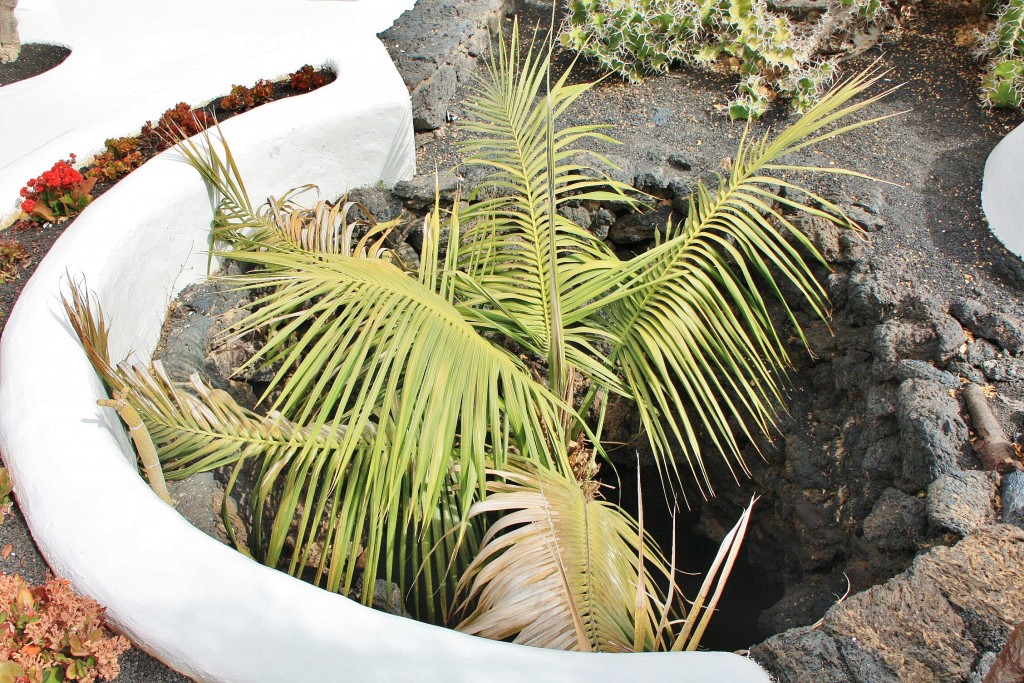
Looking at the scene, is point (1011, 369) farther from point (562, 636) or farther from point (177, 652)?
point (177, 652)

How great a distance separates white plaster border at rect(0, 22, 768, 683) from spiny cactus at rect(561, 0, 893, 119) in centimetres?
265

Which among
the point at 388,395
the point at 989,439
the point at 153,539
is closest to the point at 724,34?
the point at 989,439

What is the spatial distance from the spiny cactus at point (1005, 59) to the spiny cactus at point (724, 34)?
655 mm

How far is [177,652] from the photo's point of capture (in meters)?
1.75

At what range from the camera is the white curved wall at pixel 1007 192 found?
3.33 metres

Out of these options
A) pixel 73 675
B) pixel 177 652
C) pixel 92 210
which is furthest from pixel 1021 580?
pixel 92 210

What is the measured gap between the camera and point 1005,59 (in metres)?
4.06

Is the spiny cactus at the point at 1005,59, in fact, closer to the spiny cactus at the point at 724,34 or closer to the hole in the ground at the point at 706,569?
the spiny cactus at the point at 724,34

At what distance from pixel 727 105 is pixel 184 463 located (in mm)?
3415

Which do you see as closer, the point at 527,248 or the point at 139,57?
the point at 527,248

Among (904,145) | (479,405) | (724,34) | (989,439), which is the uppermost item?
(724,34)

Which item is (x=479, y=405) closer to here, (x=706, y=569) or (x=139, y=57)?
(x=706, y=569)

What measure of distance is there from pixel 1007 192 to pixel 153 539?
3606 millimetres

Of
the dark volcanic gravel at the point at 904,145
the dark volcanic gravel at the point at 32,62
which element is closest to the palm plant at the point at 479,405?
the dark volcanic gravel at the point at 904,145
